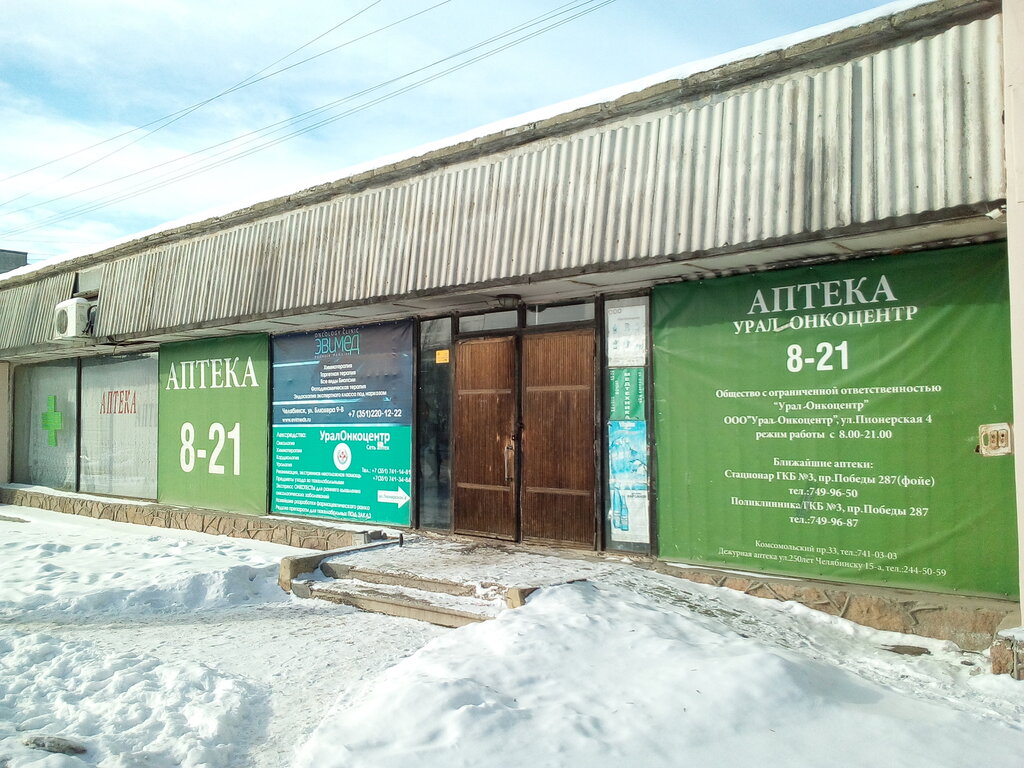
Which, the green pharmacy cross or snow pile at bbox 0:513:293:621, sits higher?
the green pharmacy cross

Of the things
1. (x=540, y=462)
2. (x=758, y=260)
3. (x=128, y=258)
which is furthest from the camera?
(x=128, y=258)

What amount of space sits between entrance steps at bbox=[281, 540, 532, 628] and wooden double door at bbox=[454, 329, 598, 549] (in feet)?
5.52

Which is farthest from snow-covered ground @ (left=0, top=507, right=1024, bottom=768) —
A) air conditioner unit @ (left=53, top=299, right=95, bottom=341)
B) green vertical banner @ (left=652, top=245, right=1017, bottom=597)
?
air conditioner unit @ (left=53, top=299, right=95, bottom=341)

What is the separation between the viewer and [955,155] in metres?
5.09

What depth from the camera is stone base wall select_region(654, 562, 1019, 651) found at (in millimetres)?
5375

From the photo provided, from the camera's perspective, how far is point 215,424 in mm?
12016

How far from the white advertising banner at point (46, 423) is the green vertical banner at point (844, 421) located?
12.9 metres

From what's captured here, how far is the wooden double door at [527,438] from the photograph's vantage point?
7871 millimetres

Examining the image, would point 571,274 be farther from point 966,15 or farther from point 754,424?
point 966,15

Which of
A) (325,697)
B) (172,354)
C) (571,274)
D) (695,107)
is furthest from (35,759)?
(172,354)

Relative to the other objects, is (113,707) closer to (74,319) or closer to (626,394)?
(626,394)

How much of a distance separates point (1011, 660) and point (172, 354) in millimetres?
12151

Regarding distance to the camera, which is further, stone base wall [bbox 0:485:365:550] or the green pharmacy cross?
the green pharmacy cross

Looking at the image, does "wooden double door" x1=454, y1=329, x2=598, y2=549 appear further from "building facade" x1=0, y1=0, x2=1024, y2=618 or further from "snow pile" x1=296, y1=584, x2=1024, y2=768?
"snow pile" x1=296, y1=584, x2=1024, y2=768
